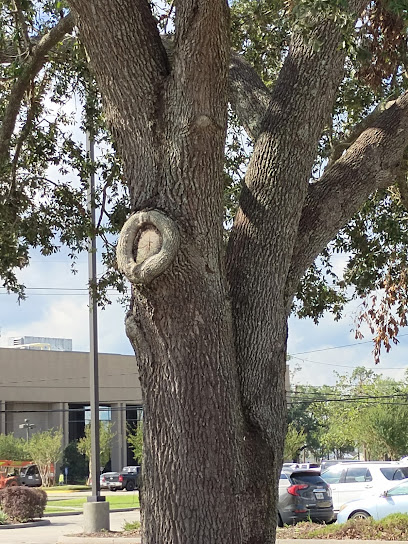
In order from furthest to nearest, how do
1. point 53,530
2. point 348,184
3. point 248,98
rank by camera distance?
point 53,530 → point 248,98 → point 348,184

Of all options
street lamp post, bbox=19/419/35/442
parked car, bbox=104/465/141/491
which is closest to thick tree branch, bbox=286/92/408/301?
parked car, bbox=104/465/141/491

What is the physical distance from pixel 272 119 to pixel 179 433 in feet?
7.65

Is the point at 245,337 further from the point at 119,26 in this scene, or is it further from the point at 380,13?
the point at 380,13

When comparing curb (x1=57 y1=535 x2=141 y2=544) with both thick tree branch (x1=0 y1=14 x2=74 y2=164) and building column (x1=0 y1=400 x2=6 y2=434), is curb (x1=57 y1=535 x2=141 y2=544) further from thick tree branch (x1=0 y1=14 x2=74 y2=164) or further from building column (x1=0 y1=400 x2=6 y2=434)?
building column (x1=0 y1=400 x2=6 y2=434)

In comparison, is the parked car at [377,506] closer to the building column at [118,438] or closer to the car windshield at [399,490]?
the car windshield at [399,490]

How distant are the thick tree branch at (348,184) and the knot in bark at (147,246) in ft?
3.92

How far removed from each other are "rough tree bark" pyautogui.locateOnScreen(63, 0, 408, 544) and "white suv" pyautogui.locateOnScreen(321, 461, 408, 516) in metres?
16.8

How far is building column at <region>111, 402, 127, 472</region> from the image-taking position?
59375mm

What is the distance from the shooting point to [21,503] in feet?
83.0

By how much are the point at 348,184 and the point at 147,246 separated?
1831 mm

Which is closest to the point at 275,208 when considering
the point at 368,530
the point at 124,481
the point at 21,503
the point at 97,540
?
the point at 368,530

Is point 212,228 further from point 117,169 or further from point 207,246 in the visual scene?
point 117,169

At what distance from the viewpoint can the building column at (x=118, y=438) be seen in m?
59.4

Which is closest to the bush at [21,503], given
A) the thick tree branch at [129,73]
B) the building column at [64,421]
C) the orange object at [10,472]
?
the orange object at [10,472]
